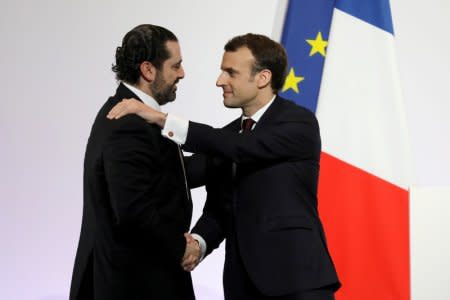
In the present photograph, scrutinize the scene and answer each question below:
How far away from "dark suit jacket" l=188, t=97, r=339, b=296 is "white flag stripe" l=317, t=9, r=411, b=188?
913 mm

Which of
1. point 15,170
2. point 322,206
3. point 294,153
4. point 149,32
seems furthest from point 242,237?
point 15,170

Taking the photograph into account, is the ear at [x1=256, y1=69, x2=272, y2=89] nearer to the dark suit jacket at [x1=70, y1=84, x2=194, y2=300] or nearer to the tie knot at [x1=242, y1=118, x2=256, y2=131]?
the tie knot at [x1=242, y1=118, x2=256, y2=131]

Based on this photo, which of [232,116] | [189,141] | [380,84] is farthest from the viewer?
[232,116]

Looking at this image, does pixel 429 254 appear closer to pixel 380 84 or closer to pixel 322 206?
pixel 322 206

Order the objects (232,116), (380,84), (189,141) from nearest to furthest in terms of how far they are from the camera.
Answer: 1. (189,141)
2. (380,84)
3. (232,116)

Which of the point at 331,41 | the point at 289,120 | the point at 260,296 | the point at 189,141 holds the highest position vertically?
the point at 331,41

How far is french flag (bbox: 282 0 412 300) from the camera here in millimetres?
2684

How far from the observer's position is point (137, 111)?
1.68m

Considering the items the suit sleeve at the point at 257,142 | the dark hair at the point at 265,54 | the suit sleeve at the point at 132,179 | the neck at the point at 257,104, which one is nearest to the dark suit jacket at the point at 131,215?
the suit sleeve at the point at 132,179

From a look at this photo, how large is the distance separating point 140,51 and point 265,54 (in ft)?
1.27

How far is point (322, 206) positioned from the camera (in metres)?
2.71

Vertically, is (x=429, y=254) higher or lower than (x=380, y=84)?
lower

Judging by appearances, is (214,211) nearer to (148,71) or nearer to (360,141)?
(148,71)

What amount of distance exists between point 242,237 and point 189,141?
1.04 ft
